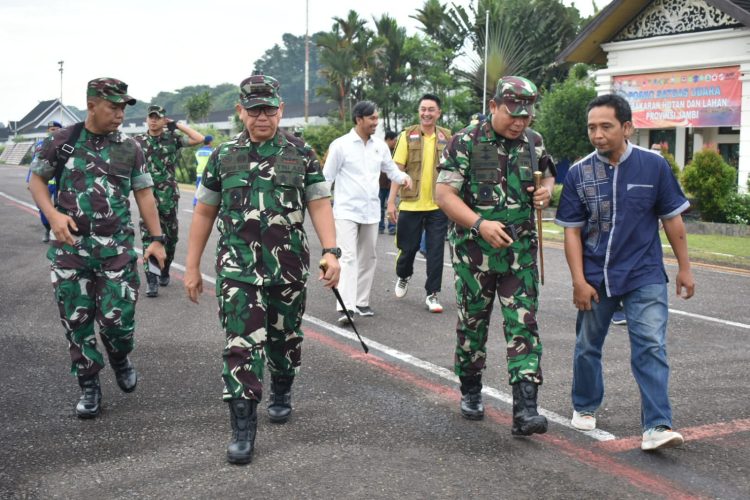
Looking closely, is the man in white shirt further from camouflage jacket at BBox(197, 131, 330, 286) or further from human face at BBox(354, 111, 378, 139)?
camouflage jacket at BBox(197, 131, 330, 286)

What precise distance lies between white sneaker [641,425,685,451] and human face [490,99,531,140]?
1.68 metres

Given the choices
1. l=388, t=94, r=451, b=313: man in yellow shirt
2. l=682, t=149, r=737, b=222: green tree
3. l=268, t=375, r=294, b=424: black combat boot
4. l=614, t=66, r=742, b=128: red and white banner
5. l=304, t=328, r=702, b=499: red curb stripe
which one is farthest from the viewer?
l=614, t=66, r=742, b=128: red and white banner

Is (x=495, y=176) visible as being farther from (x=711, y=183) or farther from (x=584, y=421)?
(x=711, y=183)

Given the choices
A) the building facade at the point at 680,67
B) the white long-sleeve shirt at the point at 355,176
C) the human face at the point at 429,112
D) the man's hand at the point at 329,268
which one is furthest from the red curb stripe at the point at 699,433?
the building facade at the point at 680,67

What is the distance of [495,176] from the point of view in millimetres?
4887

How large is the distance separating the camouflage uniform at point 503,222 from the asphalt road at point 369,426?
0.57 metres

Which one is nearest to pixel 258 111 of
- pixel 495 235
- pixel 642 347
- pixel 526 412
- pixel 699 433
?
pixel 495 235

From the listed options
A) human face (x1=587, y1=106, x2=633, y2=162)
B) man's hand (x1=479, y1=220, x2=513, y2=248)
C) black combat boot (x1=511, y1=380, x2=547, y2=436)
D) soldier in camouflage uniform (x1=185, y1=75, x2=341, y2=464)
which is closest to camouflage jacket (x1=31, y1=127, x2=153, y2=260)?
soldier in camouflage uniform (x1=185, y1=75, x2=341, y2=464)

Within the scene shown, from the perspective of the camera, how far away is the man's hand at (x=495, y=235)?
4.68 meters

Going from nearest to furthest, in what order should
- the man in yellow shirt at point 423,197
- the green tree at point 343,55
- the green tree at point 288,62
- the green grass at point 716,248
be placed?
1. the man in yellow shirt at point 423,197
2. the green grass at point 716,248
3. the green tree at point 343,55
4. the green tree at point 288,62

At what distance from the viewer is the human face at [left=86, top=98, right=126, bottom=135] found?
537cm

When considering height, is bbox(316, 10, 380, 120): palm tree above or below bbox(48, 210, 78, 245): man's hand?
above

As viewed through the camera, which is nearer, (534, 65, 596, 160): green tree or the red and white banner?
the red and white banner

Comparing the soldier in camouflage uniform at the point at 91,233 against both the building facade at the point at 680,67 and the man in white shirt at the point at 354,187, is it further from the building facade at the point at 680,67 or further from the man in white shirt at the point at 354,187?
the building facade at the point at 680,67
